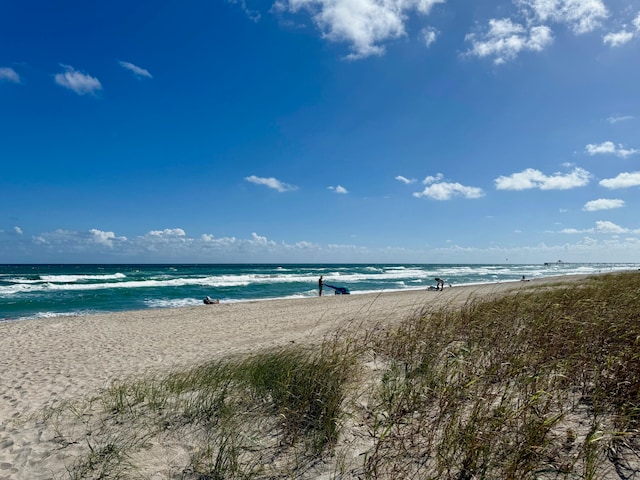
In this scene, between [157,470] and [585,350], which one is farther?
[585,350]

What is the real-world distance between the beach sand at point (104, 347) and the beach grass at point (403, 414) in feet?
1.49

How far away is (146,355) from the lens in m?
10.2

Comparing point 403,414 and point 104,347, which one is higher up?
point 403,414

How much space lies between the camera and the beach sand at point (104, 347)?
4328 mm

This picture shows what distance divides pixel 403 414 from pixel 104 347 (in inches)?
432

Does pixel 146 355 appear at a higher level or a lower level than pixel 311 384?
lower

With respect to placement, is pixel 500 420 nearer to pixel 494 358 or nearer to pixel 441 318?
pixel 494 358

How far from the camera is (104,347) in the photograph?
11352mm

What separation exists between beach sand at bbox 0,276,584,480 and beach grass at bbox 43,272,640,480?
1.49 feet

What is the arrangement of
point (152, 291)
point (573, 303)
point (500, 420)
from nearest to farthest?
point (500, 420)
point (573, 303)
point (152, 291)

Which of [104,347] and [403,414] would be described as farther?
[104,347]

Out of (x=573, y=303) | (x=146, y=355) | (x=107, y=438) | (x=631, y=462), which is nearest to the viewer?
(x=631, y=462)

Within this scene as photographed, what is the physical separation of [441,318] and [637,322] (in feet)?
8.67

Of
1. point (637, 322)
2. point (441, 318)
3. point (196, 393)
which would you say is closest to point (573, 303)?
point (637, 322)
